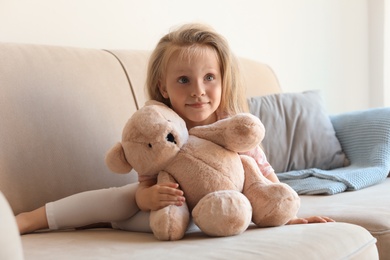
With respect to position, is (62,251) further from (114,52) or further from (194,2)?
(194,2)

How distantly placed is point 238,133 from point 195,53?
28cm

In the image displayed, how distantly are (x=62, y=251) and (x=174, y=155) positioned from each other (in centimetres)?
31

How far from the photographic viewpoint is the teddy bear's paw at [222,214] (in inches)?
47.9

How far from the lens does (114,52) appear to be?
1938 millimetres

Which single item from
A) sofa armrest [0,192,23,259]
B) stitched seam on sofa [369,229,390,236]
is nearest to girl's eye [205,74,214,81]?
stitched seam on sofa [369,229,390,236]

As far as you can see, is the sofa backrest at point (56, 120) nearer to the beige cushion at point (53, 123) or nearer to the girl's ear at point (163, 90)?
the beige cushion at point (53, 123)

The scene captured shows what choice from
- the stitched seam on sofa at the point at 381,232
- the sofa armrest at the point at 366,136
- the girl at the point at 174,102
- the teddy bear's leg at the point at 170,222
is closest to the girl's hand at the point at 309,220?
the girl at the point at 174,102

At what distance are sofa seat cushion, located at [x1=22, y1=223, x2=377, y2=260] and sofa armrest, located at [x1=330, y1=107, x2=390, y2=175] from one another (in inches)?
34.9

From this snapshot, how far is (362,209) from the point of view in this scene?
5.02ft

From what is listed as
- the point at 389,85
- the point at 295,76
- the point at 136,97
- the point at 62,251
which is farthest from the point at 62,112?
the point at 389,85

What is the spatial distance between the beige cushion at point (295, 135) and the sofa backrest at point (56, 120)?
0.57 m

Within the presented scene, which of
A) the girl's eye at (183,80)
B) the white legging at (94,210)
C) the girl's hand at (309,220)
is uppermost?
the girl's eye at (183,80)

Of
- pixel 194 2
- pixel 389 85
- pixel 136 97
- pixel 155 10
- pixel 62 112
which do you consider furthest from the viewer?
pixel 389 85

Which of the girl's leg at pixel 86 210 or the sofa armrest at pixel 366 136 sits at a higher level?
the girl's leg at pixel 86 210
